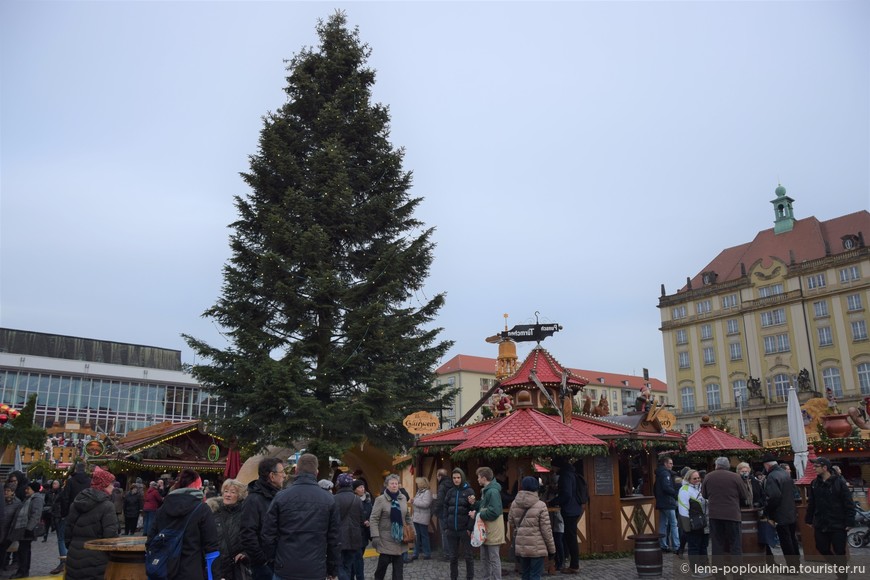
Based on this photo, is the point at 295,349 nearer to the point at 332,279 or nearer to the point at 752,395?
the point at 332,279

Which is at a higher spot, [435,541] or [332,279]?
[332,279]

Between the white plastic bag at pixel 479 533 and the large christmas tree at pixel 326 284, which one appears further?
the large christmas tree at pixel 326 284

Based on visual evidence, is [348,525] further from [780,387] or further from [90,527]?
[780,387]

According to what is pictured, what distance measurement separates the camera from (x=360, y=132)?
20734 millimetres

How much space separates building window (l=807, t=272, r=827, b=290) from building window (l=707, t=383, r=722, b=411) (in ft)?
42.5

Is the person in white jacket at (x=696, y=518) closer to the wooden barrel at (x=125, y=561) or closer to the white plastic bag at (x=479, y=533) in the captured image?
the white plastic bag at (x=479, y=533)

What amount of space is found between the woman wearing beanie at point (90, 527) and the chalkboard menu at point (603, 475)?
31.6 ft

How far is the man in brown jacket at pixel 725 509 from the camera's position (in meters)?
9.46

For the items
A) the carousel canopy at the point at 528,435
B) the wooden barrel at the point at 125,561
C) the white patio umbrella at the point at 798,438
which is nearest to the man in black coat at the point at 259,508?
the wooden barrel at the point at 125,561

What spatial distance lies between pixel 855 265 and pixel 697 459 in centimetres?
4677

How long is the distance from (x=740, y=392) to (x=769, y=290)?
33.8 ft

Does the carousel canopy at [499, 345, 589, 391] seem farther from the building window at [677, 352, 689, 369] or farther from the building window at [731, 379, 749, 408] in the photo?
the building window at [677, 352, 689, 369]

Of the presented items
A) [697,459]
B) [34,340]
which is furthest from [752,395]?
[34,340]

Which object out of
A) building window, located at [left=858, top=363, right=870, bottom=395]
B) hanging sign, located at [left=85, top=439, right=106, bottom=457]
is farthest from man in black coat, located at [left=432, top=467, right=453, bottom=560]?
building window, located at [left=858, top=363, right=870, bottom=395]
